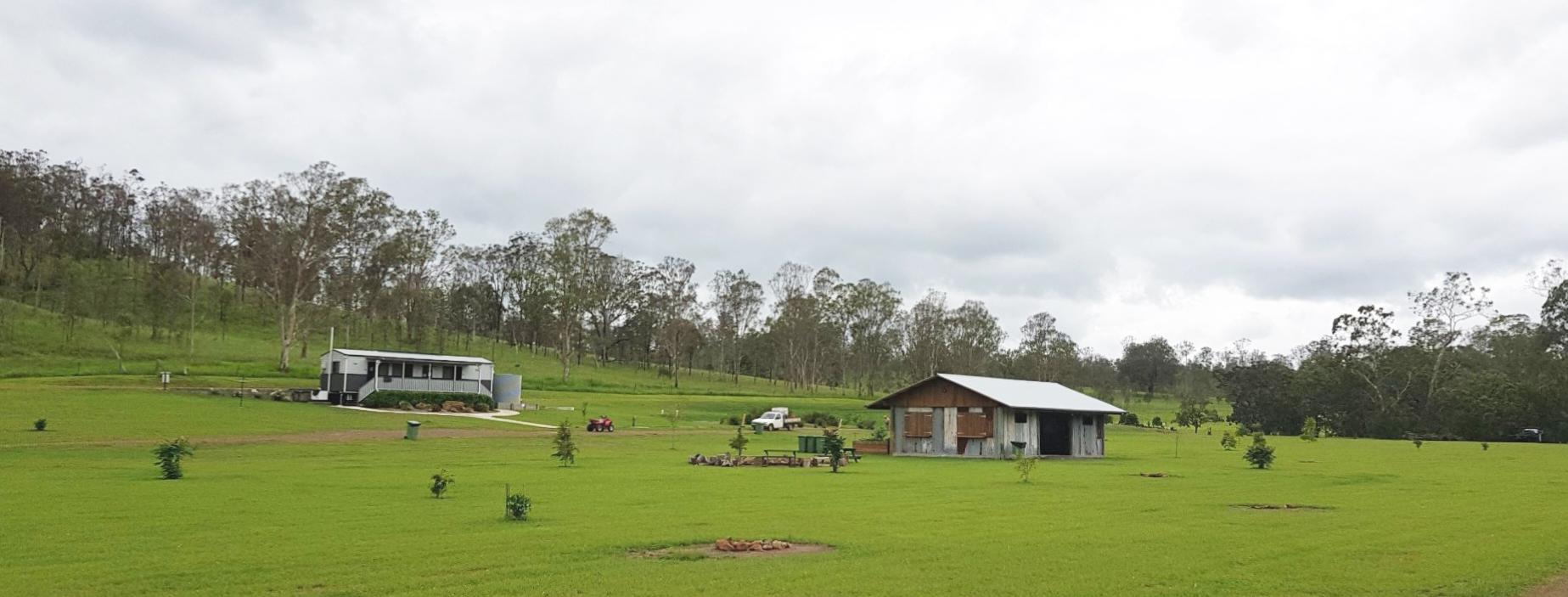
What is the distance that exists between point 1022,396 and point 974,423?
3275mm

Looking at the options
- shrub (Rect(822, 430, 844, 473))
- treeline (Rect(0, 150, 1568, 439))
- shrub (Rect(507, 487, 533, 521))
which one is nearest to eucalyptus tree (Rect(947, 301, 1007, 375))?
treeline (Rect(0, 150, 1568, 439))

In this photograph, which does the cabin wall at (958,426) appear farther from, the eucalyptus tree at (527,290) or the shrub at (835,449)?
the eucalyptus tree at (527,290)

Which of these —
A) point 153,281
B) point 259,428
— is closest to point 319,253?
point 153,281

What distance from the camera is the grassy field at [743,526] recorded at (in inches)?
506

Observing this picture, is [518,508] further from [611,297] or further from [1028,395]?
[611,297]

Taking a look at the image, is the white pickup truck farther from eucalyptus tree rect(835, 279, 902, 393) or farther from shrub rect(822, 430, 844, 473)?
eucalyptus tree rect(835, 279, 902, 393)

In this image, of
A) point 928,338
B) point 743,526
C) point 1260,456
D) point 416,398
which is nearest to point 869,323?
point 928,338

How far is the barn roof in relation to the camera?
149ft

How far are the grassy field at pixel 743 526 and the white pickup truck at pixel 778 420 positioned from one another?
2732cm

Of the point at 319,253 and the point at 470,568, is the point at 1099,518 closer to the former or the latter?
the point at 470,568

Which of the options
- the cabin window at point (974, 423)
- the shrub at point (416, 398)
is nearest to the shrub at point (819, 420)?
the shrub at point (416, 398)

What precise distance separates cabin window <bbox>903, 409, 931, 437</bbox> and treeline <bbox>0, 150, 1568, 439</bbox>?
44.3 metres

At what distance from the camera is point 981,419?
45438 millimetres

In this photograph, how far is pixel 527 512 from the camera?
19.6 meters
